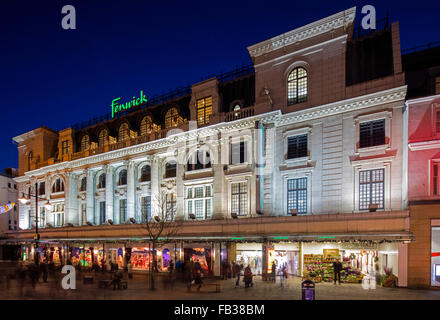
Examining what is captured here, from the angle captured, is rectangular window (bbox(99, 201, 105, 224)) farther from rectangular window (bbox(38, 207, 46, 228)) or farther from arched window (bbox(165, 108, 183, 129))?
arched window (bbox(165, 108, 183, 129))

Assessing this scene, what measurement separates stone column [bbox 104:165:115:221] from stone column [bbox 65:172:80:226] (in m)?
6.88

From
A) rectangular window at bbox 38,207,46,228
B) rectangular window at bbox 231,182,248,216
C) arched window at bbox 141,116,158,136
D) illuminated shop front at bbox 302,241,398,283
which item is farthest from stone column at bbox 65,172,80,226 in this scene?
illuminated shop front at bbox 302,241,398,283

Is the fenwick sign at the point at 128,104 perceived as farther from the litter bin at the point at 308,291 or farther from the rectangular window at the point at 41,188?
the litter bin at the point at 308,291

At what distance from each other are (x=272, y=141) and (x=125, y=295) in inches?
635

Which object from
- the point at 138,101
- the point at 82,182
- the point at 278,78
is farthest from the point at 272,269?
the point at 82,182

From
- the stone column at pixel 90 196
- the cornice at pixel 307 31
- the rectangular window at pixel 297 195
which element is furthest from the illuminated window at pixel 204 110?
the stone column at pixel 90 196

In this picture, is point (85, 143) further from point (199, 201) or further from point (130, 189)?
point (199, 201)

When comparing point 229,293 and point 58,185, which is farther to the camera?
point 58,185

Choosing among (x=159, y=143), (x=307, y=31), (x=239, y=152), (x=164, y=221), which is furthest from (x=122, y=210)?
(x=307, y=31)

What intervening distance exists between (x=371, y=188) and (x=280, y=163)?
7260 millimetres

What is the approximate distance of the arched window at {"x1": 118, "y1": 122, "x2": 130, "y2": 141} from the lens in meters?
39.3

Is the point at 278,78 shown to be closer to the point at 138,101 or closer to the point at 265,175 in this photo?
the point at 265,175

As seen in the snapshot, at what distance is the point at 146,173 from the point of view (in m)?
37.5

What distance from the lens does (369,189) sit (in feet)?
77.7
